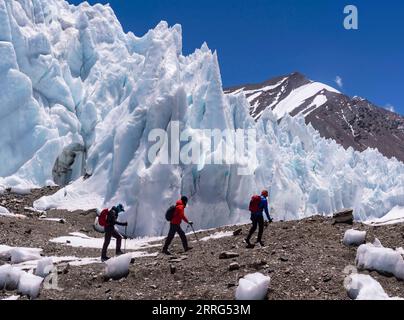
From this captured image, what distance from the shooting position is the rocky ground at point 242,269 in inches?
369

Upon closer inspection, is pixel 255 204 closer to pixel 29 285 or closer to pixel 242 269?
pixel 242 269

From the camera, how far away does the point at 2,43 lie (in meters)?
35.0

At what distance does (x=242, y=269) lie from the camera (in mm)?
10656

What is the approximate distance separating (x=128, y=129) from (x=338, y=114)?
153388mm

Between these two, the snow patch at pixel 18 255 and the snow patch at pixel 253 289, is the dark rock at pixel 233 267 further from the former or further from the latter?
the snow patch at pixel 18 255

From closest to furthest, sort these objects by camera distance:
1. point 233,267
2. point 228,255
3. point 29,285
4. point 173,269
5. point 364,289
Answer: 1. point 364,289
2. point 29,285
3. point 233,267
4. point 173,269
5. point 228,255

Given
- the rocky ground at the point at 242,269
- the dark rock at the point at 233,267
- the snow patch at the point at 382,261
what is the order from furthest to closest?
the dark rock at the point at 233,267 < the snow patch at the point at 382,261 < the rocky ground at the point at 242,269

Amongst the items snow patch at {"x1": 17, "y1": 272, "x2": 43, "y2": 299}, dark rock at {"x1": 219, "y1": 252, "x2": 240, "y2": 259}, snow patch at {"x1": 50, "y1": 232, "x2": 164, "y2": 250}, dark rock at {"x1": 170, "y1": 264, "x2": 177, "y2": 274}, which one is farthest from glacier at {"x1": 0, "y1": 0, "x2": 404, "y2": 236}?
snow patch at {"x1": 17, "y1": 272, "x2": 43, "y2": 299}

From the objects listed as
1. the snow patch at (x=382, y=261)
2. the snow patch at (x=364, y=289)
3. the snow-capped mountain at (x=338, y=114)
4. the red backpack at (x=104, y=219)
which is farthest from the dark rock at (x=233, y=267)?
the snow-capped mountain at (x=338, y=114)

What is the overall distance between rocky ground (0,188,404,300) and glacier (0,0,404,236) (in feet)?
30.0

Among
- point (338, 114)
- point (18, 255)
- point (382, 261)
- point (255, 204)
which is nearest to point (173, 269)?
point (255, 204)

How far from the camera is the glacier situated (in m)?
24.8

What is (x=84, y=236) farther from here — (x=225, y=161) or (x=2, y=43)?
(x=2, y=43)

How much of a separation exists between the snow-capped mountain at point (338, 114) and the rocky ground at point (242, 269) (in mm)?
135759
